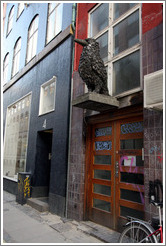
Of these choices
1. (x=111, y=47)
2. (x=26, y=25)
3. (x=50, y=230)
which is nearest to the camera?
(x=50, y=230)

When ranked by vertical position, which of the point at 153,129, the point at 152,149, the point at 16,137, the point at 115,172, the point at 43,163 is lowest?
the point at 43,163

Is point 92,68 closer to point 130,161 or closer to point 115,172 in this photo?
point 130,161

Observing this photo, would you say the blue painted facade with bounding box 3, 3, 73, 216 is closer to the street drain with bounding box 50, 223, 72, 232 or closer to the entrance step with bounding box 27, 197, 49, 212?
the entrance step with bounding box 27, 197, 49, 212

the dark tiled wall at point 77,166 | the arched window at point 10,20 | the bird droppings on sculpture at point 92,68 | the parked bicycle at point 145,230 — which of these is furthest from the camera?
the arched window at point 10,20

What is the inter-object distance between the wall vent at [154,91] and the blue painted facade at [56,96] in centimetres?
338

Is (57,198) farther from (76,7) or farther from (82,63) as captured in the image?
(76,7)

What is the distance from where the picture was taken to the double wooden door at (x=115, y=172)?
4387 mm

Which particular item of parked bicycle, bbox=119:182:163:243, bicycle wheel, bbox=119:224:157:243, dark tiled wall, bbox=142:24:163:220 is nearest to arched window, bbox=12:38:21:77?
dark tiled wall, bbox=142:24:163:220

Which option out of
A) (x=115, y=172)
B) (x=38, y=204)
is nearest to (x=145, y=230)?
(x=115, y=172)

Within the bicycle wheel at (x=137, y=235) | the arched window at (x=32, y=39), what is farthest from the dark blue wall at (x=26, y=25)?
the bicycle wheel at (x=137, y=235)

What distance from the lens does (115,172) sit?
485 centimetres

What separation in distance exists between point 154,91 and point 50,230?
4.07 meters

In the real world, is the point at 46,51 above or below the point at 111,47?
above

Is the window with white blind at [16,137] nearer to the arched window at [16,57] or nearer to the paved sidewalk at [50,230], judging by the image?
the arched window at [16,57]
